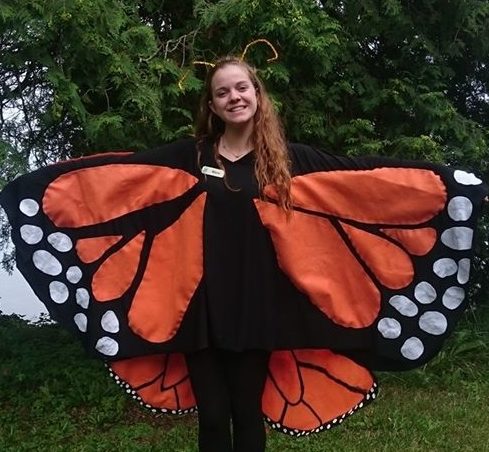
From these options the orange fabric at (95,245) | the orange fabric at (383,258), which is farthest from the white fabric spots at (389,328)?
the orange fabric at (95,245)

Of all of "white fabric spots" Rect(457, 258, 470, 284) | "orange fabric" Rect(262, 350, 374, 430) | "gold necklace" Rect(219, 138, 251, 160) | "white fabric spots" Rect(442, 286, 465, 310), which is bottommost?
"orange fabric" Rect(262, 350, 374, 430)

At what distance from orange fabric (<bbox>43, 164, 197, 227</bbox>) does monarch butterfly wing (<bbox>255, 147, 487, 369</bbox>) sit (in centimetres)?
57

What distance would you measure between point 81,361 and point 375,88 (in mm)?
2407

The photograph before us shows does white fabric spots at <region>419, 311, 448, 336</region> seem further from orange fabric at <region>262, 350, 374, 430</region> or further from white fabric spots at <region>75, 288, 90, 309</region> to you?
white fabric spots at <region>75, 288, 90, 309</region>

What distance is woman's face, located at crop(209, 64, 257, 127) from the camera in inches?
109

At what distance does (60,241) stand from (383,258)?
4.14 ft

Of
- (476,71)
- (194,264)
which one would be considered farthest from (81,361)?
(476,71)

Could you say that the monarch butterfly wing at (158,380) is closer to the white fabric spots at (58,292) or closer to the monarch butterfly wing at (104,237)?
the monarch butterfly wing at (104,237)

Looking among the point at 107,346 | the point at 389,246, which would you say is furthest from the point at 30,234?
the point at 389,246

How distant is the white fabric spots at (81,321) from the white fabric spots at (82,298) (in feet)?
0.12

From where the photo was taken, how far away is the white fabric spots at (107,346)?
2.97m

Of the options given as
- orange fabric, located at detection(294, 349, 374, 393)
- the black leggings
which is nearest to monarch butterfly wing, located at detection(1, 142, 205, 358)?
the black leggings

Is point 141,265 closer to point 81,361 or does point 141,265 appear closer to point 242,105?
point 242,105

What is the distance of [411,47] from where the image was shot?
184 inches
